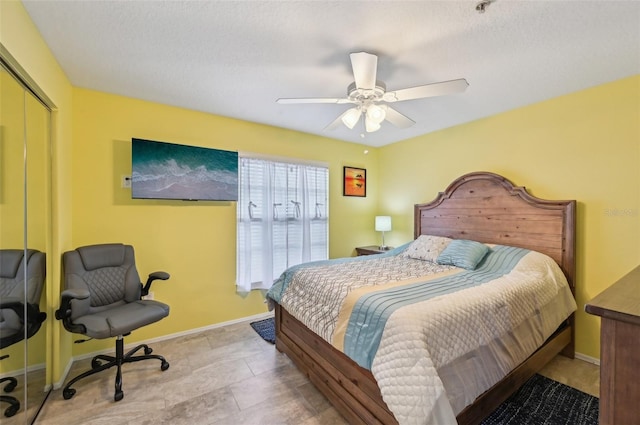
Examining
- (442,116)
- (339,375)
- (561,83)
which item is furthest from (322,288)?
(561,83)

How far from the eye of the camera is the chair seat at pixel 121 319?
1.89 metres

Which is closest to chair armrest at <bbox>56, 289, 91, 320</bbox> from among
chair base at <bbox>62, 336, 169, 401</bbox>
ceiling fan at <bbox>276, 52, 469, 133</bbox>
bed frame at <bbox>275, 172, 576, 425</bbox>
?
chair base at <bbox>62, 336, 169, 401</bbox>

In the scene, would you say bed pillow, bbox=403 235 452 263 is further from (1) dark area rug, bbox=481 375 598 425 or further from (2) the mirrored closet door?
(2) the mirrored closet door

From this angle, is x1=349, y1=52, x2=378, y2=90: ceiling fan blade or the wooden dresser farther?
x1=349, y1=52, x2=378, y2=90: ceiling fan blade

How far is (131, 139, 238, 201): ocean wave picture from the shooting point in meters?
2.61

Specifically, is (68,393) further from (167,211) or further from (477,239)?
(477,239)

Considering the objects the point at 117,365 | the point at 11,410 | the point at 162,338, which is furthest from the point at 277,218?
the point at 11,410

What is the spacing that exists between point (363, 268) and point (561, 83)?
7.76ft

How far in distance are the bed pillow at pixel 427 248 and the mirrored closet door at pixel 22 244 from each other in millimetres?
3224

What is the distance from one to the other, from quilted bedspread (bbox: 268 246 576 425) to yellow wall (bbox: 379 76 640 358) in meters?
0.39

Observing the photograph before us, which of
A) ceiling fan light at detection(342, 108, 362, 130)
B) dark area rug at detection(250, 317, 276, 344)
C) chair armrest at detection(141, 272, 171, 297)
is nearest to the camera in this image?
ceiling fan light at detection(342, 108, 362, 130)

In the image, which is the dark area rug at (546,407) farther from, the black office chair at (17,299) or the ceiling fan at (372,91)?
the black office chair at (17,299)

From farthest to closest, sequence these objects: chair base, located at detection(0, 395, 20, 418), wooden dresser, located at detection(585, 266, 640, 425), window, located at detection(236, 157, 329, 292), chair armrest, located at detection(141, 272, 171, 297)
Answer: window, located at detection(236, 157, 329, 292)
chair armrest, located at detection(141, 272, 171, 297)
chair base, located at detection(0, 395, 20, 418)
wooden dresser, located at detection(585, 266, 640, 425)

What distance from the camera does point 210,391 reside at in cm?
201
